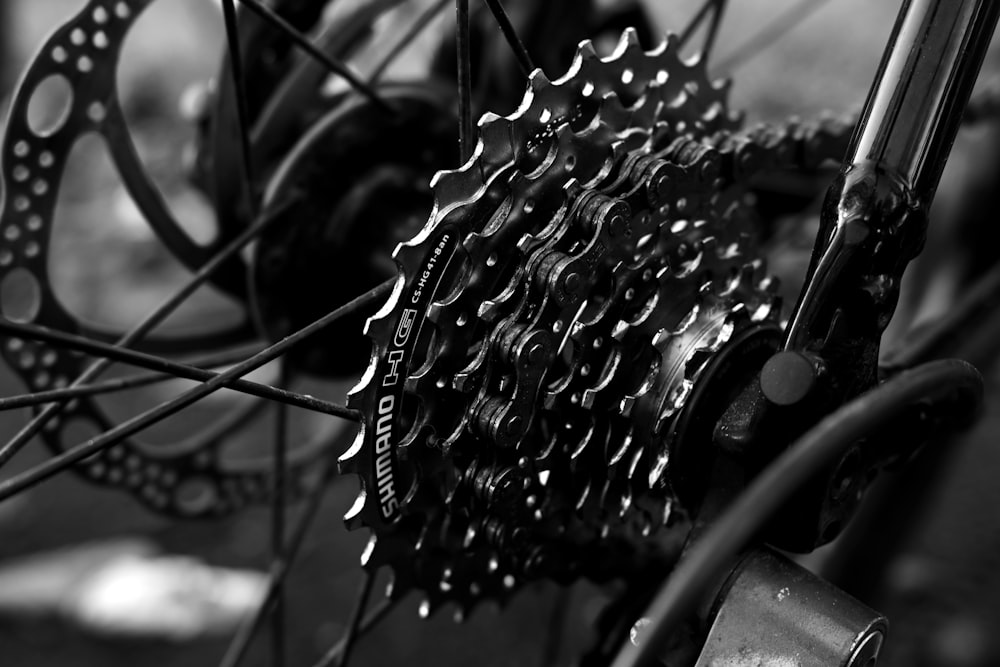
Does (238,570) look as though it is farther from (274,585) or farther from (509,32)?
(509,32)

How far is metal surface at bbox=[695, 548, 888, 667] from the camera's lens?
480 millimetres

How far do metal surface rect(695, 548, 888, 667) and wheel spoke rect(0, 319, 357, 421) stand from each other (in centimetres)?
20

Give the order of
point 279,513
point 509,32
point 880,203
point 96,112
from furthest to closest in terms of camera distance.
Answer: point 279,513, point 96,112, point 509,32, point 880,203

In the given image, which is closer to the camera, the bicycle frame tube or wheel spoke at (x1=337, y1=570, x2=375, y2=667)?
the bicycle frame tube

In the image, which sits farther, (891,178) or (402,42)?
(402,42)

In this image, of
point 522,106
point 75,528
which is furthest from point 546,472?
point 75,528

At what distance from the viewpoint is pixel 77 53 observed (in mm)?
668

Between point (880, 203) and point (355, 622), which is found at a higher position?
point (880, 203)

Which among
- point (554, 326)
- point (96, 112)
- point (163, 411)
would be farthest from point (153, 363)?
point (96, 112)

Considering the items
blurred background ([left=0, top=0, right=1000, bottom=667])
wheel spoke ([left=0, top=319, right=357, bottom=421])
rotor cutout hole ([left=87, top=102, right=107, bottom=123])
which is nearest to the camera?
wheel spoke ([left=0, top=319, right=357, bottom=421])

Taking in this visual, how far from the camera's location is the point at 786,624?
487mm

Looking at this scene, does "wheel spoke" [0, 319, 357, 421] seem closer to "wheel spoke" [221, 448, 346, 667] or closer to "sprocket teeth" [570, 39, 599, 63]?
"sprocket teeth" [570, 39, 599, 63]

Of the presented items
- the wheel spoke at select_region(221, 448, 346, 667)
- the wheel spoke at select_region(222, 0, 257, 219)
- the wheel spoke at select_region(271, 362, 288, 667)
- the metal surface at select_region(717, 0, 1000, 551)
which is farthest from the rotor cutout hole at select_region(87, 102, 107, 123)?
the metal surface at select_region(717, 0, 1000, 551)

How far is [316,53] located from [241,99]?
0.18 ft
